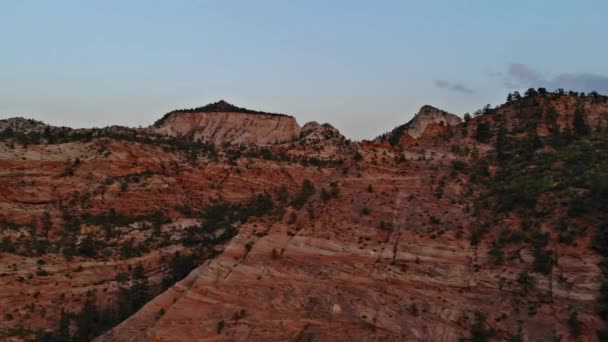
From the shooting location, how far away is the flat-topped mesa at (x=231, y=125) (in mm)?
109188

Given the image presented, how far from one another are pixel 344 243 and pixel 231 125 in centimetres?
7288

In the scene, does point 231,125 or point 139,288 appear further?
point 231,125

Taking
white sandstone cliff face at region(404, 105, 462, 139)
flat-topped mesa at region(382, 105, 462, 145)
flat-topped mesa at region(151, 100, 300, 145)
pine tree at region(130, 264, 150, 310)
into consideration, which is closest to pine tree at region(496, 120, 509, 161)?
pine tree at region(130, 264, 150, 310)

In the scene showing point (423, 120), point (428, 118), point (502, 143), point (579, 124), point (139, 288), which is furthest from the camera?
point (428, 118)

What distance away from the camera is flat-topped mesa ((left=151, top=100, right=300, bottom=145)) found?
358ft

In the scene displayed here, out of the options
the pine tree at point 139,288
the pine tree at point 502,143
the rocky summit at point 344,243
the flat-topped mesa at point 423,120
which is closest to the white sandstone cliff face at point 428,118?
the flat-topped mesa at point 423,120

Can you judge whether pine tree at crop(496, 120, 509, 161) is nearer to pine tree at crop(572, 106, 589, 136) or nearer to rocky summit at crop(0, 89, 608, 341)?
rocky summit at crop(0, 89, 608, 341)

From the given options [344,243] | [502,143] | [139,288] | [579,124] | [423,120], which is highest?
[423,120]

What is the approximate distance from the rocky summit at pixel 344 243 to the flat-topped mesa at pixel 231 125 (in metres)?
42.8

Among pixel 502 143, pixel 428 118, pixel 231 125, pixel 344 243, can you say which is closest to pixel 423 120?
pixel 428 118

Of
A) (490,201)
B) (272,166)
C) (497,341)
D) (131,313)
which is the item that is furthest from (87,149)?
(497,341)

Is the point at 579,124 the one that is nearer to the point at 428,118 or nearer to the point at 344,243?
the point at 344,243

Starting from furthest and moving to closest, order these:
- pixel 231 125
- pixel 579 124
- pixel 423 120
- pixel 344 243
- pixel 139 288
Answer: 1. pixel 231 125
2. pixel 423 120
3. pixel 139 288
4. pixel 579 124
5. pixel 344 243

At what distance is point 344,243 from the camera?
135 feet
